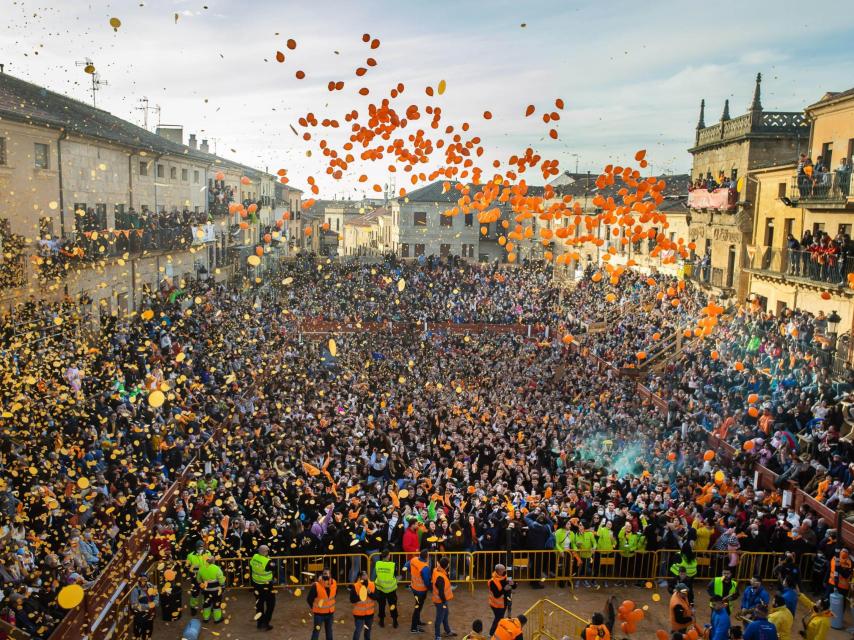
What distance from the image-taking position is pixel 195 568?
31.2 feet

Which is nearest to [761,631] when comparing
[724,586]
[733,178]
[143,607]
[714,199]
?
[724,586]

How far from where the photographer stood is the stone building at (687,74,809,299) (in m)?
25.1

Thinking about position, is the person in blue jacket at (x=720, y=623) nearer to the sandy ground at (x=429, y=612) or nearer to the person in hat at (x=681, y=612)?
the person in hat at (x=681, y=612)

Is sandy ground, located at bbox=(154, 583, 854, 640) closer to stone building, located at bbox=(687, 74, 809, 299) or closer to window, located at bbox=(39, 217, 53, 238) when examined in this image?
window, located at bbox=(39, 217, 53, 238)

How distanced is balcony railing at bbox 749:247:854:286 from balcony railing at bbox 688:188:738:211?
219 centimetres

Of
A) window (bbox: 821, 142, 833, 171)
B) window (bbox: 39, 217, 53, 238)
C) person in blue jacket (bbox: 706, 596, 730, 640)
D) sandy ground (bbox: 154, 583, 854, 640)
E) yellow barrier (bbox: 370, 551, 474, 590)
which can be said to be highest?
window (bbox: 821, 142, 833, 171)

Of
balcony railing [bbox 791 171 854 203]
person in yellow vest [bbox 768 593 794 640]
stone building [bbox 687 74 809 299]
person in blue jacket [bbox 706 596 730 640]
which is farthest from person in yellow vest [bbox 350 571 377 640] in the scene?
stone building [bbox 687 74 809 299]

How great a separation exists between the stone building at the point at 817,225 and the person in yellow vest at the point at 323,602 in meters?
14.8

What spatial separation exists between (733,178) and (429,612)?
74.1 ft

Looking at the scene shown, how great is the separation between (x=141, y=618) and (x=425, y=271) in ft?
94.8

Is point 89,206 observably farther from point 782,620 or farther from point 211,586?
point 782,620

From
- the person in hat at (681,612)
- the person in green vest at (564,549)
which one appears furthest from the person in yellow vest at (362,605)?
the person in hat at (681,612)

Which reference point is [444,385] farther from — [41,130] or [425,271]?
[425,271]

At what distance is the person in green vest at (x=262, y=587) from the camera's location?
9.32 m
